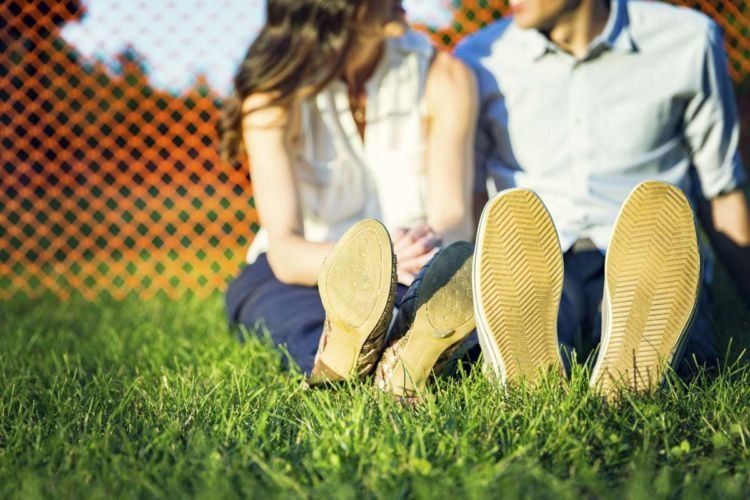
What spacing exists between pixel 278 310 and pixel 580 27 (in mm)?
1113

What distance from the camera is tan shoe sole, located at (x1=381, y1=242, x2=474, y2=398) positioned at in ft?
5.20

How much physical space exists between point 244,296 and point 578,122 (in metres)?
1.03

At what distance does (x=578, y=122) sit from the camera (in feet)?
7.57

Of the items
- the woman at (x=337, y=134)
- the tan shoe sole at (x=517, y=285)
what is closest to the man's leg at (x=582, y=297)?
the woman at (x=337, y=134)

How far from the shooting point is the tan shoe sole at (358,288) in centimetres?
153

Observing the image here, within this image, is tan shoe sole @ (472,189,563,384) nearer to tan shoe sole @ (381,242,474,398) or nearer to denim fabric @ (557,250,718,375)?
tan shoe sole @ (381,242,474,398)

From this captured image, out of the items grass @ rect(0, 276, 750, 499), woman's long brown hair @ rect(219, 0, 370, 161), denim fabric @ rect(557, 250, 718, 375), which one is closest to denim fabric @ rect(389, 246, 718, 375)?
denim fabric @ rect(557, 250, 718, 375)

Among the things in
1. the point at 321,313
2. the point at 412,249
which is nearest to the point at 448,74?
the point at 412,249

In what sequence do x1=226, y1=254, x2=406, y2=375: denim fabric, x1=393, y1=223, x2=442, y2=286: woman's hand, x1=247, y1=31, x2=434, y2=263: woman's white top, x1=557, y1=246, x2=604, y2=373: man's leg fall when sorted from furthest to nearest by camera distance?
1. x1=247, y1=31, x2=434, y2=263: woman's white top
2. x1=557, y1=246, x2=604, y2=373: man's leg
3. x1=226, y1=254, x2=406, y2=375: denim fabric
4. x1=393, y1=223, x2=442, y2=286: woman's hand

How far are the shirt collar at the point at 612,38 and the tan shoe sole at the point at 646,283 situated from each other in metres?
0.85

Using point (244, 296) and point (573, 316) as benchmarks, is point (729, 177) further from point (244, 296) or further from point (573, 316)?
point (244, 296)

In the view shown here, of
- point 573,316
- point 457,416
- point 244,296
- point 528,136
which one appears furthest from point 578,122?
point 457,416

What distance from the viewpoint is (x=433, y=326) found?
158cm

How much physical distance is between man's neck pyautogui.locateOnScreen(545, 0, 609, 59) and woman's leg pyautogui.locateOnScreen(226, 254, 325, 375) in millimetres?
959
